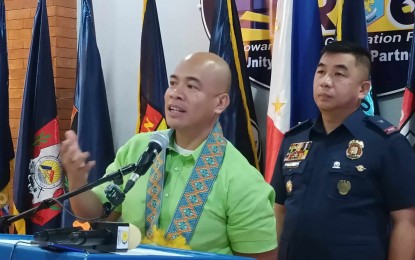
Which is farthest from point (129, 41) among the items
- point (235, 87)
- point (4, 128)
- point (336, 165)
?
point (336, 165)

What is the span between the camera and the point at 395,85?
2.75m

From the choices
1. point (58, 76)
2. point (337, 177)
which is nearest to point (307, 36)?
point (337, 177)

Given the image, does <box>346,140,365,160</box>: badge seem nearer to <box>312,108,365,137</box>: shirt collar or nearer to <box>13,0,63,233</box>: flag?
<box>312,108,365,137</box>: shirt collar

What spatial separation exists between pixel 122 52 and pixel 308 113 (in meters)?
1.37

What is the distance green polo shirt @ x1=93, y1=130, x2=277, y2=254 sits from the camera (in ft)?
5.54

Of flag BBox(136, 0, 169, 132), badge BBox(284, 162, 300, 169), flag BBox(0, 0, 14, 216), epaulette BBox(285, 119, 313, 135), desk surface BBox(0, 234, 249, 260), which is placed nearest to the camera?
desk surface BBox(0, 234, 249, 260)

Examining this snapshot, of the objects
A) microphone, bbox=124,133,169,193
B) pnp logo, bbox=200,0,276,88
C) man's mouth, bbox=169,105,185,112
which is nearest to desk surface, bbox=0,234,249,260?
microphone, bbox=124,133,169,193

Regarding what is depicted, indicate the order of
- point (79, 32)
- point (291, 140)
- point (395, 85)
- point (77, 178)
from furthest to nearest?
point (79, 32)
point (395, 85)
point (291, 140)
point (77, 178)

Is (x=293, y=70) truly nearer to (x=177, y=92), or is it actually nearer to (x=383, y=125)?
(x=383, y=125)

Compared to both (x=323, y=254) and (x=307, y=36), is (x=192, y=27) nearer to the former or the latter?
(x=307, y=36)

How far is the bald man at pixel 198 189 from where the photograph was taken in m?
1.68

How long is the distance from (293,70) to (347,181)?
2.46 feet

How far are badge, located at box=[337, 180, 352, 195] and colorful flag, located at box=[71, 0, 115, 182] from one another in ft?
5.16

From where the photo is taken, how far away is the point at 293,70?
9.30ft
